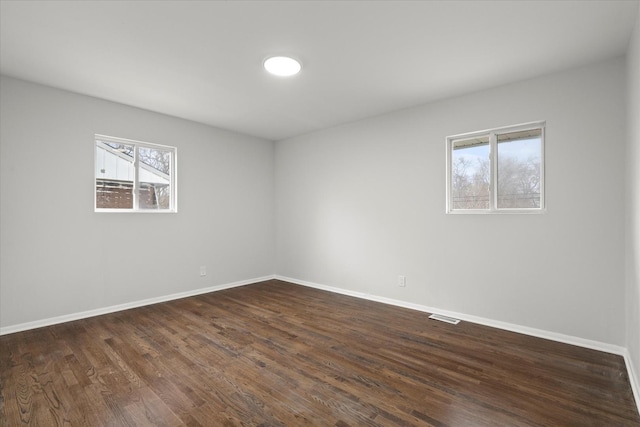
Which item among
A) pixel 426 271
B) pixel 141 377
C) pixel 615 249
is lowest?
pixel 141 377

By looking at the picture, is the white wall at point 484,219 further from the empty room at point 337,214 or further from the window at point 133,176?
the window at point 133,176

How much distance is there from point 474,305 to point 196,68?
3.88m

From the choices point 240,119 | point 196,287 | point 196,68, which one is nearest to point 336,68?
point 196,68

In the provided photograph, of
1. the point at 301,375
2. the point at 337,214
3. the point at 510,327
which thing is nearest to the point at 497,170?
the point at 510,327

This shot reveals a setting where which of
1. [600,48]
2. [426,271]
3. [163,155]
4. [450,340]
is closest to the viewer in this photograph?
[600,48]

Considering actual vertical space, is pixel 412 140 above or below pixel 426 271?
above

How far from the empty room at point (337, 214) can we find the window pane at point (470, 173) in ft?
0.08

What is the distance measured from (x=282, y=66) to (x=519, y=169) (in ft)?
8.81

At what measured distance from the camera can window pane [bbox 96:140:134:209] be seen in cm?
384

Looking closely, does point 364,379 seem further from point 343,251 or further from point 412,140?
point 412,140

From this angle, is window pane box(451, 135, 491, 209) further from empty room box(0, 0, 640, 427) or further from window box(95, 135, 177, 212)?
window box(95, 135, 177, 212)

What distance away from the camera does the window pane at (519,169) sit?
10.4 ft

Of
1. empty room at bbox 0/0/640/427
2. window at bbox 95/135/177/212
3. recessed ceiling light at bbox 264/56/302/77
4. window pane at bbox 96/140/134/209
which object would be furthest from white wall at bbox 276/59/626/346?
window pane at bbox 96/140/134/209

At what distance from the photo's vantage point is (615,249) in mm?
2717
